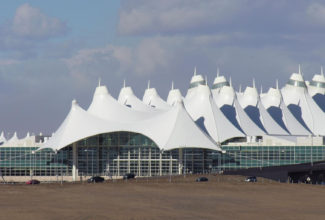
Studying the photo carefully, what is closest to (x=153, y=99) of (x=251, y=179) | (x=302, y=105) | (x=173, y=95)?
(x=173, y=95)

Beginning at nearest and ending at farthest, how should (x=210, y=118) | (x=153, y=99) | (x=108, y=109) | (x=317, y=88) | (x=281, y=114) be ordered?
(x=108, y=109), (x=210, y=118), (x=281, y=114), (x=153, y=99), (x=317, y=88)

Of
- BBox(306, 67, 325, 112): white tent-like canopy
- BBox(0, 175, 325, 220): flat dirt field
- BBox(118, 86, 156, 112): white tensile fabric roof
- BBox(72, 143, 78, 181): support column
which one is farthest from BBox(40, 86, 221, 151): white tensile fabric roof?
BBox(306, 67, 325, 112): white tent-like canopy

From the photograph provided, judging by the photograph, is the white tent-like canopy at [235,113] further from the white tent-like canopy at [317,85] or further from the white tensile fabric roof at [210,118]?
the white tent-like canopy at [317,85]

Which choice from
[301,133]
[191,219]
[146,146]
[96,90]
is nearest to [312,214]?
[191,219]

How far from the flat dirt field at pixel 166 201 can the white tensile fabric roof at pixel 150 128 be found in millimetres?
16929

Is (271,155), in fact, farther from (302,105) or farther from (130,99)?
(130,99)

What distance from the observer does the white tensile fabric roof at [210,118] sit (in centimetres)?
12088

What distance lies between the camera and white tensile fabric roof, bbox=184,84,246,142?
120875 millimetres

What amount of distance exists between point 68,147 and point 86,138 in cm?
345

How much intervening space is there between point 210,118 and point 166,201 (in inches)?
2308

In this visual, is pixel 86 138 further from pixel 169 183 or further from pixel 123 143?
Result: pixel 169 183

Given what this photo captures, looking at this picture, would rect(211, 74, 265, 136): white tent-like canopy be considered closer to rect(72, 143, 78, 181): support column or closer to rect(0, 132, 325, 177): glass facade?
rect(0, 132, 325, 177): glass facade

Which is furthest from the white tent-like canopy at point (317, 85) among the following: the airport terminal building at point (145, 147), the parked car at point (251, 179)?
the parked car at point (251, 179)

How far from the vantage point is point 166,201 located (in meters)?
66.2
